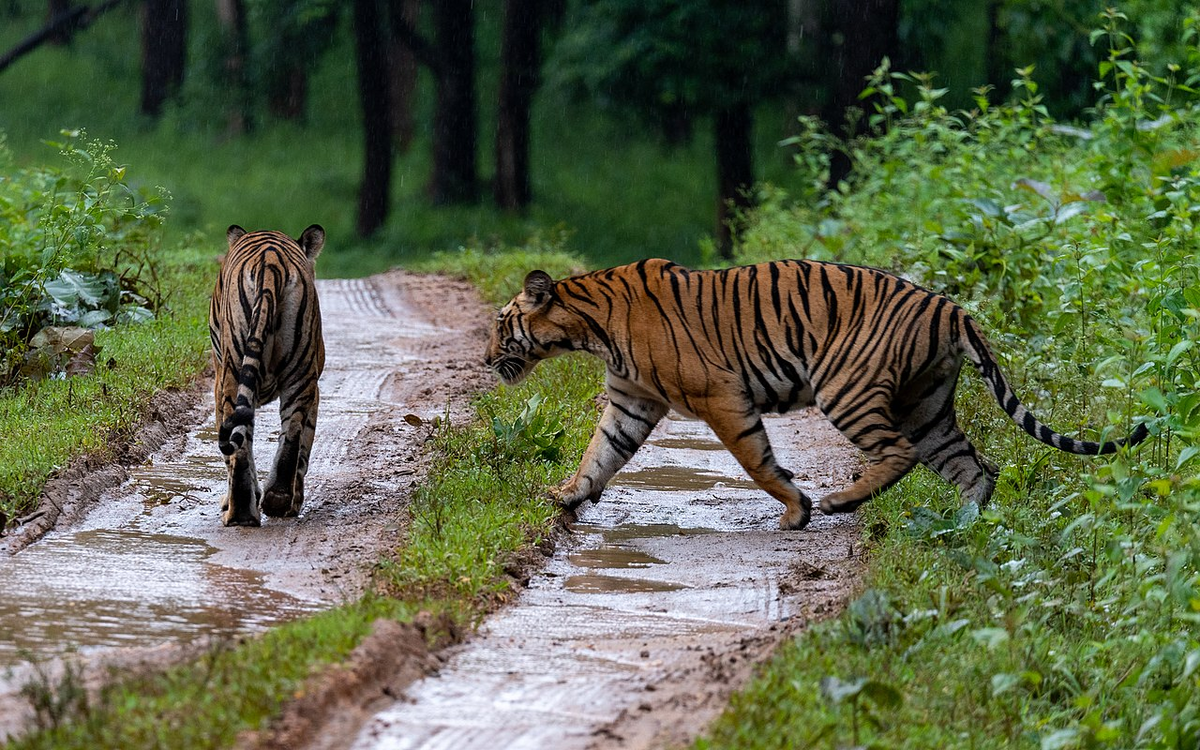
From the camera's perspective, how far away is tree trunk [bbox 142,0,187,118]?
32.0m

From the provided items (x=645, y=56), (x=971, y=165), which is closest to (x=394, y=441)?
(x=971, y=165)

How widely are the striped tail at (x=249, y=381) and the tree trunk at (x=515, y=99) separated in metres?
17.6

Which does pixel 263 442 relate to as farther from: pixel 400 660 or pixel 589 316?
pixel 400 660

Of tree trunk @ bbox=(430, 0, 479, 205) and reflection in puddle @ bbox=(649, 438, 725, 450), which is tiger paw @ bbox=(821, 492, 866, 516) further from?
tree trunk @ bbox=(430, 0, 479, 205)

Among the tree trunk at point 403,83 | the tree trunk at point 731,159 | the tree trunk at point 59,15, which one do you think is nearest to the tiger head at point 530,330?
the tree trunk at point 731,159

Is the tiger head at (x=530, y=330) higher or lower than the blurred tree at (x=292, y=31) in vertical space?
lower

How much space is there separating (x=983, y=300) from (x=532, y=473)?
138 inches

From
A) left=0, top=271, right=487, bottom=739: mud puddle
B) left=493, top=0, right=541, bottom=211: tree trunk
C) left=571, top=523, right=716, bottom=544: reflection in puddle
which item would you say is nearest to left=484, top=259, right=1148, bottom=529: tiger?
left=571, top=523, right=716, bottom=544: reflection in puddle

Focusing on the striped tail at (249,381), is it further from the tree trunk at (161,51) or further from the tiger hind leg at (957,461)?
the tree trunk at (161,51)

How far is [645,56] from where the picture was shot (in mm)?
21141

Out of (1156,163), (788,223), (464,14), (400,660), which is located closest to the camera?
(400,660)

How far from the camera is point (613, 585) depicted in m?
5.96

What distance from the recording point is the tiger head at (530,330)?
727 centimetres

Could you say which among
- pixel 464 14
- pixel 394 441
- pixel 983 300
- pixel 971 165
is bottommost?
pixel 394 441
